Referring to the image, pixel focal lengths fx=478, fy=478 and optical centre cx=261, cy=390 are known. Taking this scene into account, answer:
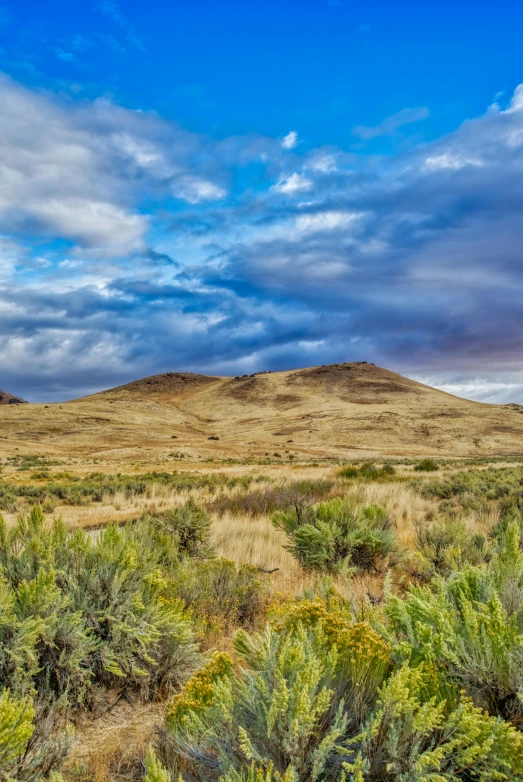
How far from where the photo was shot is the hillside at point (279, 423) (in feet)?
199

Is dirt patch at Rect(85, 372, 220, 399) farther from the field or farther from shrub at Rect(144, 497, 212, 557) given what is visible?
the field

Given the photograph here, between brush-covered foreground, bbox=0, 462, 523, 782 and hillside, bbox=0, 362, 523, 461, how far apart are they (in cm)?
4678

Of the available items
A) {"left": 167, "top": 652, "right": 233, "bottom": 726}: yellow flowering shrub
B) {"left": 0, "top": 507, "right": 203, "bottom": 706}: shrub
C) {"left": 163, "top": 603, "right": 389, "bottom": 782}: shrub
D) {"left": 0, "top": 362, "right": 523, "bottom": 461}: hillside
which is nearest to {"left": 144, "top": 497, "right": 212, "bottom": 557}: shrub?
{"left": 0, "top": 507, "right": 203, "bottom": 706}: shrub

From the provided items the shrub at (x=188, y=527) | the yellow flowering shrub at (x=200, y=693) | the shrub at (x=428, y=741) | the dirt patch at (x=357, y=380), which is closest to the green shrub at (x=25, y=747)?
the yellow flowering shrub at (x=200, y=693)

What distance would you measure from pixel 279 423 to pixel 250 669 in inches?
3388

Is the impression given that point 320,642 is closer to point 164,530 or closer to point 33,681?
point 33,681

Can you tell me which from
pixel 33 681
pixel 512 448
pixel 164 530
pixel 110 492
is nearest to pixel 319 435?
pixel 512 448

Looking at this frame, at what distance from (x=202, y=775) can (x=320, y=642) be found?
2.72 ft

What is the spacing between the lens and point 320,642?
8.43 feet

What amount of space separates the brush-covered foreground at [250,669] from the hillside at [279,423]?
46.8 metres

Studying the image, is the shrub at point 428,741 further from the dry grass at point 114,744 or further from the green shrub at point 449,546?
the green shrub at point 449,546

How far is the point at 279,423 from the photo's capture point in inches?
3492

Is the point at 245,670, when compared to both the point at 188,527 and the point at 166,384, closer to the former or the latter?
the point at 188,527

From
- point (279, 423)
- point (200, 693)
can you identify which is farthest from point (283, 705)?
point (279, 423)
